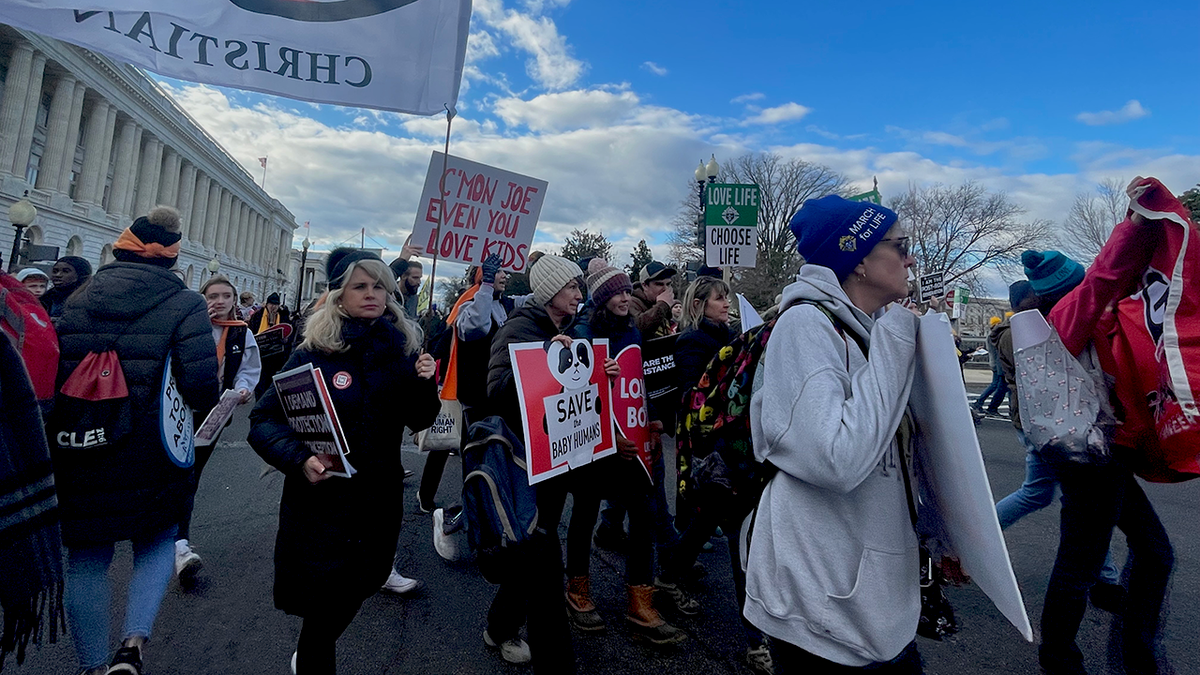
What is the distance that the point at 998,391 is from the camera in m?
11.0

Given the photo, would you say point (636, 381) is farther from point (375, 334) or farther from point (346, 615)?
point (346, 615)

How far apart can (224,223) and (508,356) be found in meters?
82.2

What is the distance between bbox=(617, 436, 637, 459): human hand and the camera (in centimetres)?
305

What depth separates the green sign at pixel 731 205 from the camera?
757 centimetres

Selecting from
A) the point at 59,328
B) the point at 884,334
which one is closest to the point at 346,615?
the point at 59,328

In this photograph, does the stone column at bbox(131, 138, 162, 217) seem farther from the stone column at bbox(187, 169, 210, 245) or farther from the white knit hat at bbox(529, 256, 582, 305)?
the white knit hat at bbox(529, 256, 582, 305)

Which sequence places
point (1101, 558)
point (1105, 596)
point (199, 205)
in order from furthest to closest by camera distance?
point (199, 205), point (1105, 596), point (1101, 558)

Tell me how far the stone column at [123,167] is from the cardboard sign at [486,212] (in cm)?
6024

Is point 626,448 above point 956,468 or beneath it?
beneath

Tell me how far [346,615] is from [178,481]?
1080 mm

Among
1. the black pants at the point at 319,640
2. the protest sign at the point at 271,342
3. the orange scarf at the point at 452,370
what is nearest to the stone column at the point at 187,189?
the protest sign at the point at 271,342

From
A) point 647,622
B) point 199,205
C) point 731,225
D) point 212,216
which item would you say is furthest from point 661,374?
point 212,216

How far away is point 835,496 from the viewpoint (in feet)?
4.70

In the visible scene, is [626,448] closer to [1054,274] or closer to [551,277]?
[551,277]
